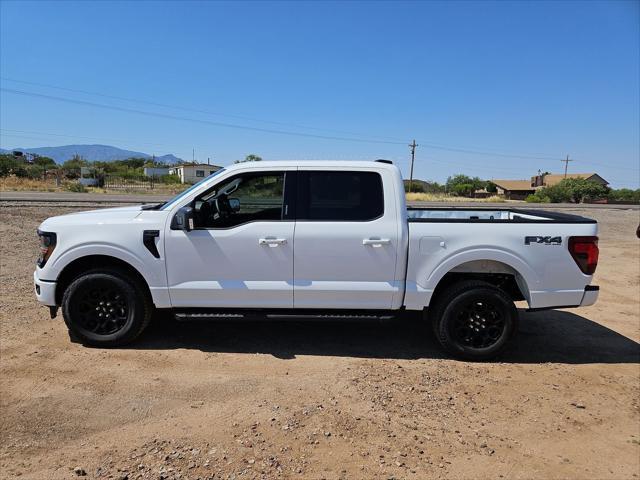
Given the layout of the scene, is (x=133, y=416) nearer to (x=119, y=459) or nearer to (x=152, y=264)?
(x=119, y=459)

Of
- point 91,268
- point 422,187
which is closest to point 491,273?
point 91,268

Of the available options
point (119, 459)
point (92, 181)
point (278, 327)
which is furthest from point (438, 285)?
point (92, 181)

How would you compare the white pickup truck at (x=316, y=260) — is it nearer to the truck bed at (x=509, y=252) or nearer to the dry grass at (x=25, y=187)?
the truck bed at (x=509, y=252)

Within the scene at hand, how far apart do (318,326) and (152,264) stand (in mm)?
2083

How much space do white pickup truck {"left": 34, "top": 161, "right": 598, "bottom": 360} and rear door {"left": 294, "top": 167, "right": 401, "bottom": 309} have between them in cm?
1

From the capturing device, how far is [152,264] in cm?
464

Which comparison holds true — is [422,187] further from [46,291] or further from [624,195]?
[46,291]

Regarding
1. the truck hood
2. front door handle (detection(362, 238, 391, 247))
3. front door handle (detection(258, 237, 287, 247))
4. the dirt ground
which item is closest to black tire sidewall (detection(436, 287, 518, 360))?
the dirt ground

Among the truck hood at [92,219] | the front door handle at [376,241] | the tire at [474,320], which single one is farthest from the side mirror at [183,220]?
the tire at [474,320]

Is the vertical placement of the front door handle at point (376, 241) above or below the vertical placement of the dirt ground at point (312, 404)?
above

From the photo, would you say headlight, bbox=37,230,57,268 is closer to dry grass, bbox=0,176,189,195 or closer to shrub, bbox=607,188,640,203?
dry grass, bbox=0,176,189,195

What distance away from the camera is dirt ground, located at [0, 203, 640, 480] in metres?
2.98

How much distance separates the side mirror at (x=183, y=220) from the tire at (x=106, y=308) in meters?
0.75

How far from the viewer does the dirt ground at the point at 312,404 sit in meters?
2.98
